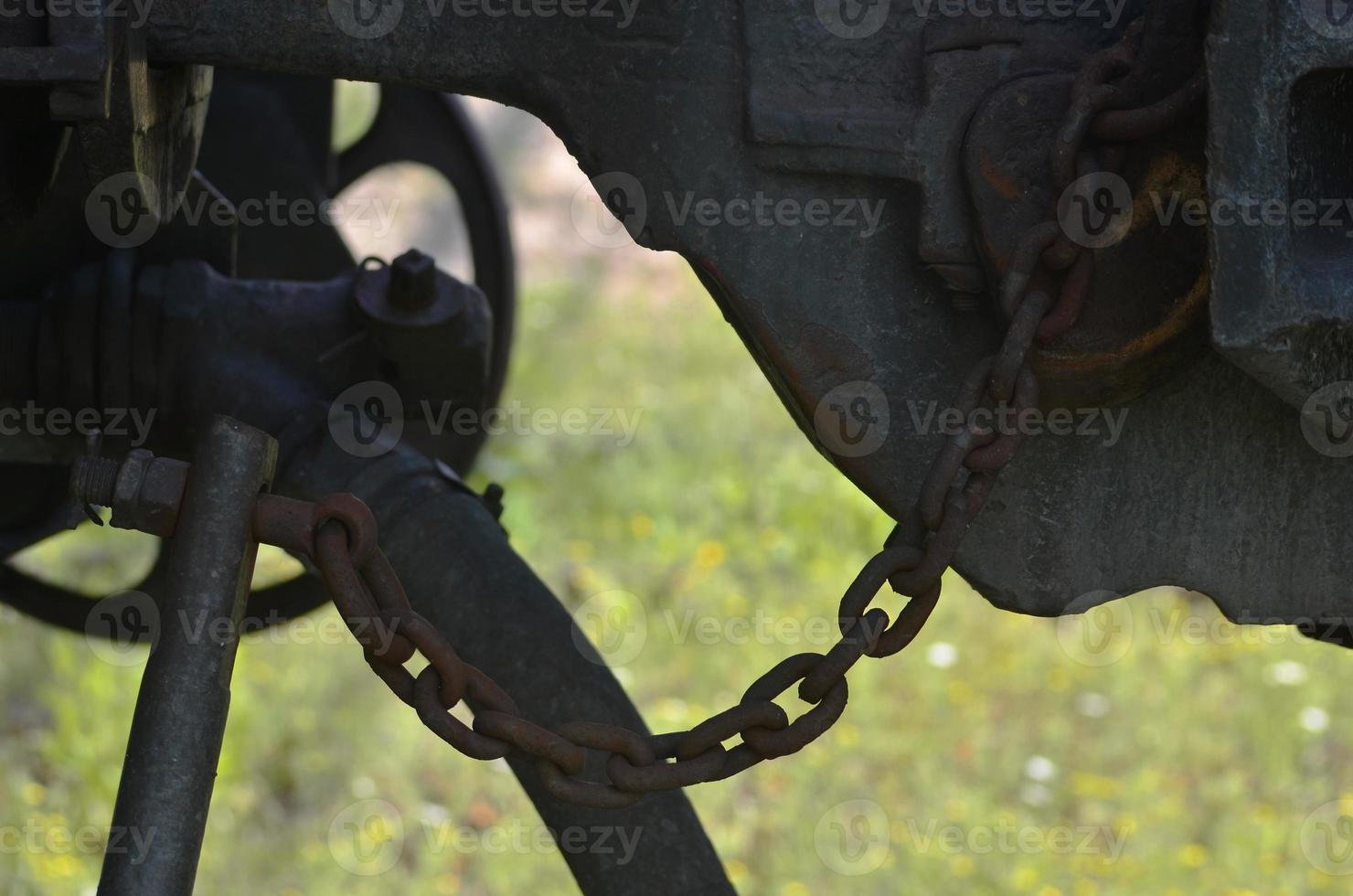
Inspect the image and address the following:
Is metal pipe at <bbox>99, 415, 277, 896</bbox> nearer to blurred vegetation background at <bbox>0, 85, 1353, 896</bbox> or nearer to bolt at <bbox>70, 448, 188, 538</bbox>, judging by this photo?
bolt at <bbox>70, 448, 188, 538</bbox>

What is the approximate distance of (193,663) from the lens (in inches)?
52.4

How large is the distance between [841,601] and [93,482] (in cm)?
69

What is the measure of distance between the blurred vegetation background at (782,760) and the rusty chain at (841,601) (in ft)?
6.01

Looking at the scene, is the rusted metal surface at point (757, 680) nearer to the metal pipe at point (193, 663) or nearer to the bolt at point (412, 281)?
the metal pipe at point (193, 663)

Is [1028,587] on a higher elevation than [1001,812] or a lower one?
higher

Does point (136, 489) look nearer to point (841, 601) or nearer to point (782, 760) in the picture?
point (841, 601)

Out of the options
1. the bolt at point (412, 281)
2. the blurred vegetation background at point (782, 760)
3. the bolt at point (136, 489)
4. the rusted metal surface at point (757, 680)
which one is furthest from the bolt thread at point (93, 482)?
the blurred vegetation background at point (782, 760)

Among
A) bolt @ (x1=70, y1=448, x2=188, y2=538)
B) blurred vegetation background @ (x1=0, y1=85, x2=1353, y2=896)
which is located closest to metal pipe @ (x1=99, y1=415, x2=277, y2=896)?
bolt @ (x1=70, y1=448, x2=188, y2=538)

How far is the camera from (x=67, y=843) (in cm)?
296

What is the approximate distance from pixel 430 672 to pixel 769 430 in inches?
142

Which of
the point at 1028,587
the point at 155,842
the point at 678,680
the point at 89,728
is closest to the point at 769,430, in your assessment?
the point at 678,680

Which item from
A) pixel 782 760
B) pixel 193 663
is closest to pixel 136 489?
pixel 193 663

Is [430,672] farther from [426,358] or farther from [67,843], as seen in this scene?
[67,843]

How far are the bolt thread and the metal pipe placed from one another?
0.07m
